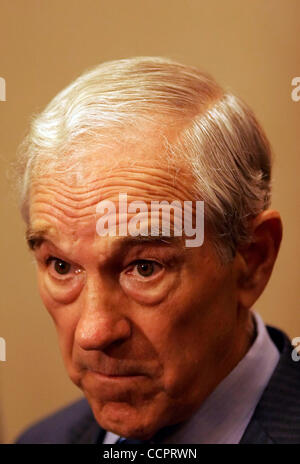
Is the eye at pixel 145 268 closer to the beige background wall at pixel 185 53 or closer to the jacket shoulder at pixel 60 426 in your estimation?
the beige background wall at pixel 185 53

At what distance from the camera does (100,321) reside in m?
1.00

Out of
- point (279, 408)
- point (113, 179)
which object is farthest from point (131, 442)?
point (113, 179)

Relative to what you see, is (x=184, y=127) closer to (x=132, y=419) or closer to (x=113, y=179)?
(x=113, y=179)

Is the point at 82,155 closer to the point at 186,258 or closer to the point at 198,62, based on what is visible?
the point at 186,258

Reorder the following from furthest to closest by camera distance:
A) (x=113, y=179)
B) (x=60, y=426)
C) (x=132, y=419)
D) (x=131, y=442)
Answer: (x=60, y=426) → (x=131, y=442) → (x=132, y=419) → (x=113, y=179)

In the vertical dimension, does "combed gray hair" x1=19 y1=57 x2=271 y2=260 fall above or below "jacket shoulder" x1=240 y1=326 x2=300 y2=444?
above

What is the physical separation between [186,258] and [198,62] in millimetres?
528

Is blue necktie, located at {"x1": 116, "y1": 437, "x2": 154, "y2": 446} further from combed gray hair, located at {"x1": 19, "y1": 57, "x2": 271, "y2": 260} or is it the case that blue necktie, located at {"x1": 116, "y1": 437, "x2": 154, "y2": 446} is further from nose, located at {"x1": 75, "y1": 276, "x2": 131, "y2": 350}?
combed gray hair, located at {"x1": 19, "y1": 57, "x2": 271, "y2": 260}

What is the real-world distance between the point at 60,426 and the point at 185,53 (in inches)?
39.3

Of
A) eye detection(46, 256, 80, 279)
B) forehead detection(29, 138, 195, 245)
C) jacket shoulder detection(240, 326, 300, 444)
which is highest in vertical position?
forehead detection(29, 138, 195, 245)

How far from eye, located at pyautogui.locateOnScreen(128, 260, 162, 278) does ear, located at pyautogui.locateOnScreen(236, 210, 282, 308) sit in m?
0.18

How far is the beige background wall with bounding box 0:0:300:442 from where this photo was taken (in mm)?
1244

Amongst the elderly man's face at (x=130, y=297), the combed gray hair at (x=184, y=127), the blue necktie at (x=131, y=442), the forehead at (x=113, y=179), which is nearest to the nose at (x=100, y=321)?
the elderly man's face at (x=130, y=297)

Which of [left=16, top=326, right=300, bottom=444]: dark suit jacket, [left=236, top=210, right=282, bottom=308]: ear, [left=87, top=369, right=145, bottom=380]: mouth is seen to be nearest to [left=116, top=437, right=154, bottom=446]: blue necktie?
[left=16, top=326, right=300, bottom=444]: dark suit jacket
